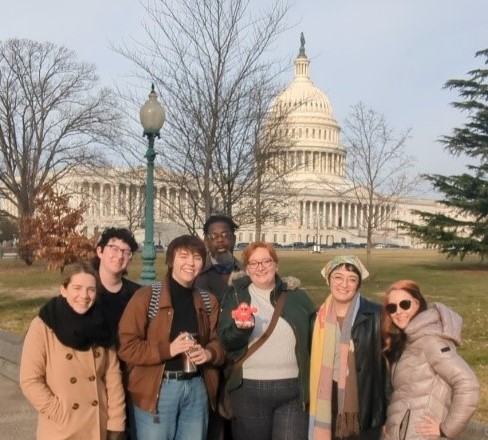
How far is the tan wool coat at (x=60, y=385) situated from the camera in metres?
3.91

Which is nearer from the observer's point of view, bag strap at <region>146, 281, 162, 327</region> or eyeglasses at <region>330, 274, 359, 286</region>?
eyeglasses at <region>330, 274, 359, 286</region>

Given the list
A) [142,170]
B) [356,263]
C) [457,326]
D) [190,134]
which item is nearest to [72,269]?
[356,263]

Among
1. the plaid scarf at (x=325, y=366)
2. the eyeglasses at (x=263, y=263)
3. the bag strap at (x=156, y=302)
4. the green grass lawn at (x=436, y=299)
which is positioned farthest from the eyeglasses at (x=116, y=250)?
the green grass lawn at (x=436, y=299)

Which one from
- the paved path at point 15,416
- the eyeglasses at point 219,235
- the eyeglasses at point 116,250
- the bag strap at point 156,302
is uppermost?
the eyeglasses at point 219,235

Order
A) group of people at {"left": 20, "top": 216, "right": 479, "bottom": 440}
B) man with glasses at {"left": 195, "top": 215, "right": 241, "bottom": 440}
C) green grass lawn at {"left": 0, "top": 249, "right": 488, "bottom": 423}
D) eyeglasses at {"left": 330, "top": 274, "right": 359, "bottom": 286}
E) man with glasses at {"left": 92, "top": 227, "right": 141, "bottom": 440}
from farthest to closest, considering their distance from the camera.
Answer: green grass lawn at {"left": 0, "top": 249, "right": 488, "bottom": 423} → man with glasses at {"left": 195, "top": 215, "right": 241, "bottom": 440} → man with glasses at {"left": 92, "top": 227, "right": 141, "bottom": 440} → eyeglasses at {"left": 330, "top": 274, "right": 359, "bottom": 286} → group of people at {"left": 20, "top": 216, "right": 479, "bottom": 440}

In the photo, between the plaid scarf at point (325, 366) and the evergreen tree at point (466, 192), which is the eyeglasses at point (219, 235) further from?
the evergreen tree at point (466, 192)

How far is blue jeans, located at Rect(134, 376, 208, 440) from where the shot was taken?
4.17 metres

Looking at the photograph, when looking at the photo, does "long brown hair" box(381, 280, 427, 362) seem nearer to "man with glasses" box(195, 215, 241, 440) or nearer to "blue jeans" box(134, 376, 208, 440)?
"blue jeans" box(134, 376, 208, 440)

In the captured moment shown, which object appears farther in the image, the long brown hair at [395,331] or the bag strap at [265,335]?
the bag strap at [265,335]

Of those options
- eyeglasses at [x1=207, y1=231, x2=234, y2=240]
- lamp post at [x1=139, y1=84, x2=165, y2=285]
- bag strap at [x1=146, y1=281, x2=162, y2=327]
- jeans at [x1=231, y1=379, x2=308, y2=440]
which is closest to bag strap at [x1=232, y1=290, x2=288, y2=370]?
jeans at [x1=231, y1=379, x2=308, y2=440]

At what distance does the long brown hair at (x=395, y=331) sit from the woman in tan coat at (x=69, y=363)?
150 cm

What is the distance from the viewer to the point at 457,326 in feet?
12.2

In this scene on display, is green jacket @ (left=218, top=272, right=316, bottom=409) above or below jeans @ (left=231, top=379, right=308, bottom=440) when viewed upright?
above

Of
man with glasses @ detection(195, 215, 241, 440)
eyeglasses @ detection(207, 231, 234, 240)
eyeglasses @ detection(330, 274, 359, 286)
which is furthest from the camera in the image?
eyeglasses @ detection(207, 231, 234, 240)
